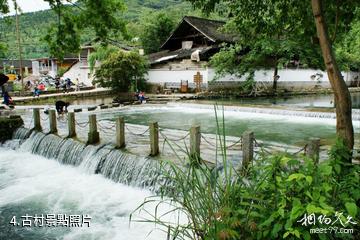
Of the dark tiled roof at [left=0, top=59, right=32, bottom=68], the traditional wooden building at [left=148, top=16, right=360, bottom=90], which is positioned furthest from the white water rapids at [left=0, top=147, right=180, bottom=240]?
the dark tiled roof at [left=0, top=59, right=32, bottom=68]

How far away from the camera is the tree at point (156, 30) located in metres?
43.5

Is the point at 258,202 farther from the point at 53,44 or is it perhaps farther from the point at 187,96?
the point at 187,96

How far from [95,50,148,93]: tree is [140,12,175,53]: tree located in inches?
505

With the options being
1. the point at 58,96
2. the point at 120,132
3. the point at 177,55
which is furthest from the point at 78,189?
the point at 177,55

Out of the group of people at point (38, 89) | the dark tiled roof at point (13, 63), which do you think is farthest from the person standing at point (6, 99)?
the dark tiled roof at point (13, 63)

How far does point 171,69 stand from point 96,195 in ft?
82.2

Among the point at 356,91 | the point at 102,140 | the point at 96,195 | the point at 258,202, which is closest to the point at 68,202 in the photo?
the point at 96,195

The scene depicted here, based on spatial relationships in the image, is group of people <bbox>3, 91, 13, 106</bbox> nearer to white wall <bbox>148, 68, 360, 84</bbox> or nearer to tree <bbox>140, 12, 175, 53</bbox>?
white wall <bbox>148, 68, 360, 84</bbox>

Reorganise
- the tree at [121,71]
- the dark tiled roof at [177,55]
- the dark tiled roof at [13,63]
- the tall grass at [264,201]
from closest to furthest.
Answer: the tall grass at [264,201] < the tree at [121,71] < the dark tiled roof at [177,55] < the dark tiled roof at [13,63]

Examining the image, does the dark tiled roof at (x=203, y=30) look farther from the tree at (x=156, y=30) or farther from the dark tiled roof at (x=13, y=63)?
the dark tiled roof at (x=13, y=63)

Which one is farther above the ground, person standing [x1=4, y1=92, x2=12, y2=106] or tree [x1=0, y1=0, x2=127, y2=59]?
tree [x1=0, y1=0, x2=127, y2=59]

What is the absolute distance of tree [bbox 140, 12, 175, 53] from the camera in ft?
143

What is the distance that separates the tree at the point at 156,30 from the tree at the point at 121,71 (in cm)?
1281

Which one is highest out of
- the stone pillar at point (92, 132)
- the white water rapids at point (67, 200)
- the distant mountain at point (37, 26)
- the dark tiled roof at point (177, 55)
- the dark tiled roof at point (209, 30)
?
the distant mountain at point (37, 26)
